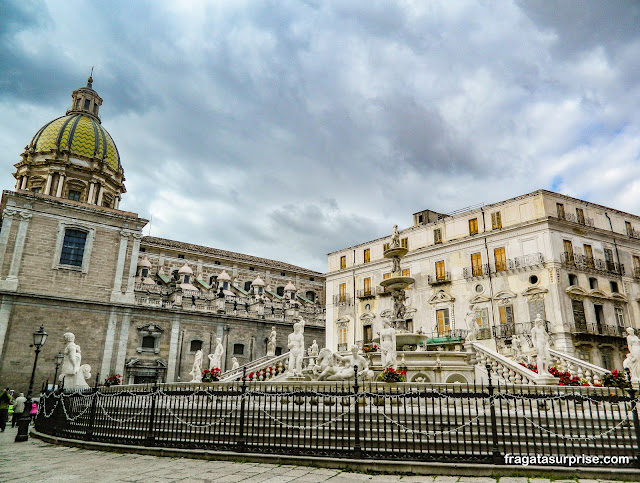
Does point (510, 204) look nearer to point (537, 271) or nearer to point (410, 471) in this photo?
point (537, 271)

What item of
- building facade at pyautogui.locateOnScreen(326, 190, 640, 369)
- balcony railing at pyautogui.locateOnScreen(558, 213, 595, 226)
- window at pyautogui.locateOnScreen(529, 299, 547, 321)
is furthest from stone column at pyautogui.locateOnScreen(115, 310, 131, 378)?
balcony railing at pyautogui.locateOnScreen(558, 213, 595, 226)

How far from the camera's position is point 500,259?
3044 centimetres

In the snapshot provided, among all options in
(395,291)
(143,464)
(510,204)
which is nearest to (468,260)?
(510,204)

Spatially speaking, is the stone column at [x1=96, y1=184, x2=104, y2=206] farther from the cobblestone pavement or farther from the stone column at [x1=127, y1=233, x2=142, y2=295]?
the cobblestone pavement

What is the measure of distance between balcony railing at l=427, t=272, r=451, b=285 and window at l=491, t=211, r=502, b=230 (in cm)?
482

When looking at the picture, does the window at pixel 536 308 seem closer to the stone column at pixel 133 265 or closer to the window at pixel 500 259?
the window at pixel 500 259

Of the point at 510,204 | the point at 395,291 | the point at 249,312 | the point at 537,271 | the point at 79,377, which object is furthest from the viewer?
the point at 249,312

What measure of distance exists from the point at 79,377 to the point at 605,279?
31464mm

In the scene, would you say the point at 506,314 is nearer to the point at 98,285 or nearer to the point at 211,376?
the point at 211,376

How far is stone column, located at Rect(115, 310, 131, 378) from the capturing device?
31534 mm

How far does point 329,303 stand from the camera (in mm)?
40438

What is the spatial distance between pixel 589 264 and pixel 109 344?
111ft

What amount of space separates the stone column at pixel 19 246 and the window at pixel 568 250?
3633cm

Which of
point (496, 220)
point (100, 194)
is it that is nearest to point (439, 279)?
point (496, 220)
